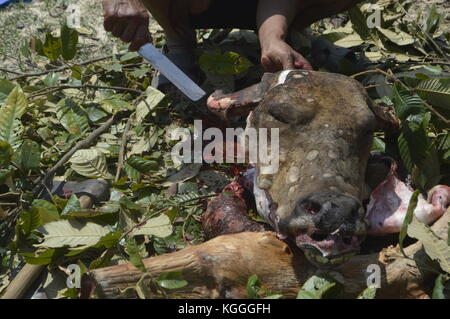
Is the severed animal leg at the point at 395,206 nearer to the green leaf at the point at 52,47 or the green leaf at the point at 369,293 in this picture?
the green leaf at the point at 369,293

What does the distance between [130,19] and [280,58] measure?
2.66ft

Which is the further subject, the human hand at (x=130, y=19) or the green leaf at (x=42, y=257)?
the human hand at (x=130, y=19)

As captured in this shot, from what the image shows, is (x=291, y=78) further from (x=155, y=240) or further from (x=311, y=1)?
(x=311, y=1)

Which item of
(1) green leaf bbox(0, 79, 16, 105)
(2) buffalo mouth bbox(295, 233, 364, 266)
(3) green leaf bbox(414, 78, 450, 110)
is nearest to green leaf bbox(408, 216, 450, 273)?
(2) buffalo mouth bbox(295, 233, 364, 266)

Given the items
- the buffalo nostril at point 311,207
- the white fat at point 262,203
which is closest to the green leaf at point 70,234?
the white fat at point 262,203

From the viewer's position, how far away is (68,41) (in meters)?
3.13

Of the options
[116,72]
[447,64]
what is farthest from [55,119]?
[447,64]

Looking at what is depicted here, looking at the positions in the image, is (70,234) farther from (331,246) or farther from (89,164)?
(331,246)

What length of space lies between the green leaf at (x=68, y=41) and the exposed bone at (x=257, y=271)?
1.66 metres

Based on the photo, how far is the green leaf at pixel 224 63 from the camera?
306 cm

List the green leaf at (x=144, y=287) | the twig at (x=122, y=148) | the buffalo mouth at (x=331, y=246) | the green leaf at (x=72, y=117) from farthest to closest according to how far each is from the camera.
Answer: the green leaf at (x=72, y=117) → the twig at (x=122, y=148) → the green leaf at (x=144, y=287) → the buffalo mouth at (x=331, y=246)

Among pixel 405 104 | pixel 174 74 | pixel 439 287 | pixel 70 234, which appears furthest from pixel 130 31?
pixel 439 287
